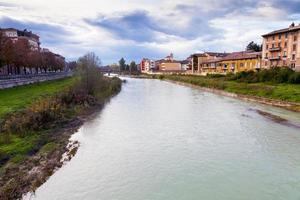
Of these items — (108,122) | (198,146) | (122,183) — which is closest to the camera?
(122,183)

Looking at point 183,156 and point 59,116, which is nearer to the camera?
point 183,156

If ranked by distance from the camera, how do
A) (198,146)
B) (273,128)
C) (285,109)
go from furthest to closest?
(285,109)
(273,128)
(198,146)

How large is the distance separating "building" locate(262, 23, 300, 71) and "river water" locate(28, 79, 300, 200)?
36.5 meters

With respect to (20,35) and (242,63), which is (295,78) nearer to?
(242,63)

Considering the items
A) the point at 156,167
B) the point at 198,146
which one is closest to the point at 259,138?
the point at 198,146

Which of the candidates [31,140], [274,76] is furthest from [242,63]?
[31,140]

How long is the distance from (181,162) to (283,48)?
5094 cm

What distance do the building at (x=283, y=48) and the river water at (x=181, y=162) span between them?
36.5 meters

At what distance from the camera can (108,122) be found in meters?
22.4

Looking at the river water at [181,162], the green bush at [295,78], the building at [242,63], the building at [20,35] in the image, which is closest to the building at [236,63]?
the building at [242,63]

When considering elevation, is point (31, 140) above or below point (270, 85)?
below

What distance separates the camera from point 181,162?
43.3ft

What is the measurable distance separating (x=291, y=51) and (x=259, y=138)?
4280 centimetres

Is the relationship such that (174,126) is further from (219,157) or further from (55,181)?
(55,181)
